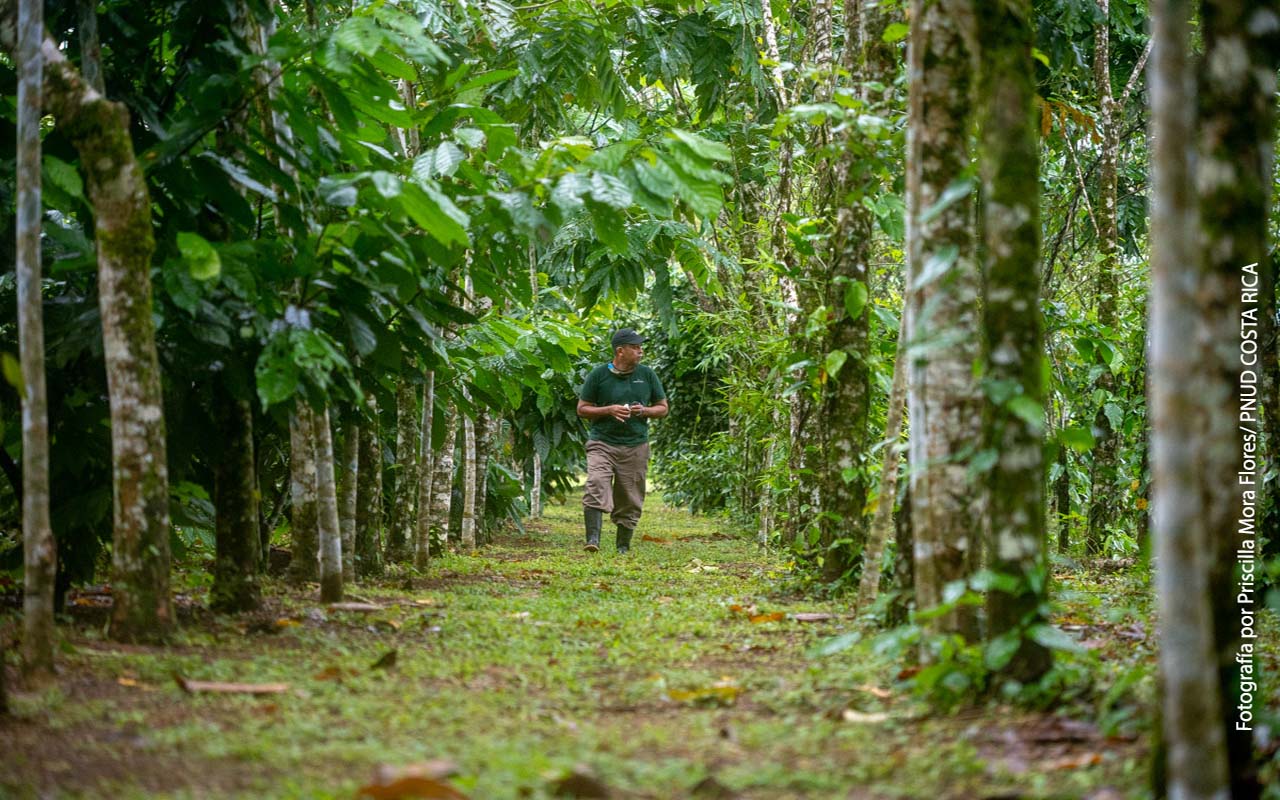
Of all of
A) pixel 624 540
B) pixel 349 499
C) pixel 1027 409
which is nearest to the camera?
pixel 1027 409

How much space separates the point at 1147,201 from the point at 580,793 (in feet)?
37.6

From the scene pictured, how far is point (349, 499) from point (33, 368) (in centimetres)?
306

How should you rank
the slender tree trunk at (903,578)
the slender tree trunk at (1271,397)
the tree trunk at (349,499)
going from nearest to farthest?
1. the slender tree trunk at (903,578)
2. the slender tree trunk at (1271,397)
3. the tree trunk at (349,499)

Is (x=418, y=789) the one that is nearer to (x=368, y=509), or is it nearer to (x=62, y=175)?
(x=62, y=175)

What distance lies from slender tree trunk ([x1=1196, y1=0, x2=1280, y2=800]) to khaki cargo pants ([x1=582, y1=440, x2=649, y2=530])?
8292 mm

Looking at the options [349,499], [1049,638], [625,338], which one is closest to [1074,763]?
[1049,638]

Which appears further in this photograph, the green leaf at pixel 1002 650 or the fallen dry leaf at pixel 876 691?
the fallen dry leaf at pixel 876 691

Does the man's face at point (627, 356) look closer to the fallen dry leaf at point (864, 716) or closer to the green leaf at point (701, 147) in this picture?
the green leaf at point (701, 147)

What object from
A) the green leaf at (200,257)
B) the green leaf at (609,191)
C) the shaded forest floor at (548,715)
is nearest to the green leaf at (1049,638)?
the shaded forest floor at (548,715)

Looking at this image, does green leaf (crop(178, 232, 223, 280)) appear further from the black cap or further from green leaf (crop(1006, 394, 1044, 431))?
the black cap

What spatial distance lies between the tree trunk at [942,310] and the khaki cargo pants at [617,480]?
274 inches

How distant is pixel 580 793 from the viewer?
101 inches

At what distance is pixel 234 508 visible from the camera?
16.7 ft

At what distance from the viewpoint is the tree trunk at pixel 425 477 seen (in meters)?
7.16
